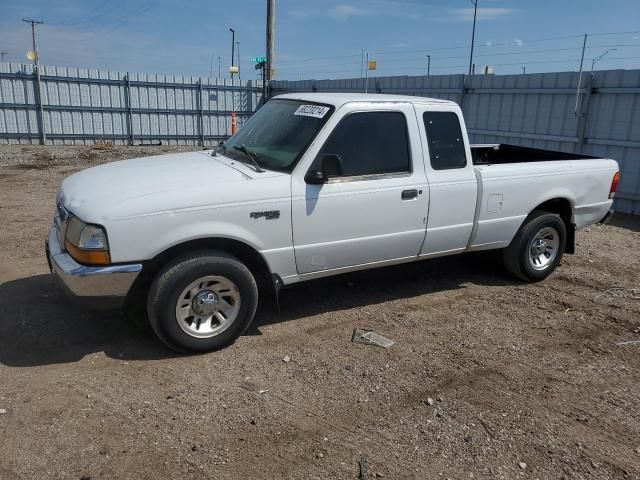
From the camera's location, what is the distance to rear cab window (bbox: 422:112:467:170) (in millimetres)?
5164

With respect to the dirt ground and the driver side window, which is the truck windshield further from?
the dirt ground

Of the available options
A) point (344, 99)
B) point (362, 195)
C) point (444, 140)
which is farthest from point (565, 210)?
point (344, 99)

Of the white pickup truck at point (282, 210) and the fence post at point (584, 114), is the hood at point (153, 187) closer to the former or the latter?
the white pickup truck at point (282, 210)

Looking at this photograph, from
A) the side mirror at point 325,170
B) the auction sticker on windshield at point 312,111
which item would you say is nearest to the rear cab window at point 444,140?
the auction sticker on windshield at point 312,111

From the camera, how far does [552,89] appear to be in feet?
36.6

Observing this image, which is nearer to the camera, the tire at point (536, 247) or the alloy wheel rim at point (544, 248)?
the tire at point (536, 247)

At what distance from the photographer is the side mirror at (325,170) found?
14.3ft

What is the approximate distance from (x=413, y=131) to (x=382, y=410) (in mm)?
2586

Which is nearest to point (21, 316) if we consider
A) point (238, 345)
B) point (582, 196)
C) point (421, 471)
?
point (238, 345)

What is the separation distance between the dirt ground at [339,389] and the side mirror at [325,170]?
1.35 metres

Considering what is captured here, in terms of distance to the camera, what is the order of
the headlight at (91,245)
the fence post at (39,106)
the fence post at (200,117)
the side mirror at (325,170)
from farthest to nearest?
the fence post at (200,117), the fence post at (39,106), the side mirror at (325,170), the headlight at (91,245)

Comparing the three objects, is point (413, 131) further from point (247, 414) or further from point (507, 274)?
point (247, 414)

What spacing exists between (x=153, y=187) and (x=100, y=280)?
0.78 meters

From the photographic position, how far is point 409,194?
495cm
